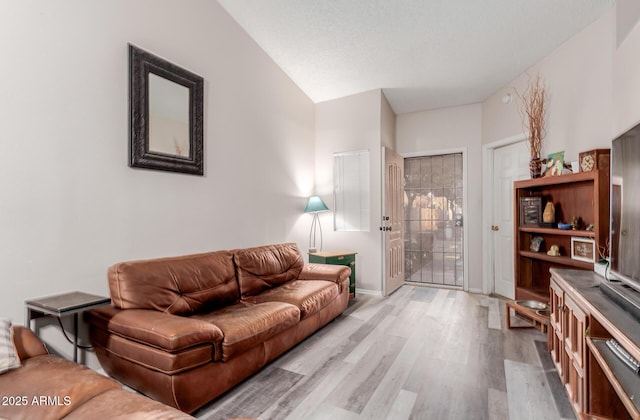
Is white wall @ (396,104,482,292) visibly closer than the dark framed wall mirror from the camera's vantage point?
No

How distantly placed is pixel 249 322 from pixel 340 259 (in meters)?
2.04

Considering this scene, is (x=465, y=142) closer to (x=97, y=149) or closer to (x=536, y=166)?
(x=536, y=166)

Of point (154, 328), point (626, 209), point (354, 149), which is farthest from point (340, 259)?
point (626, 209)

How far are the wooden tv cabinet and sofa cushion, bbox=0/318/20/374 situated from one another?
2.41 meters

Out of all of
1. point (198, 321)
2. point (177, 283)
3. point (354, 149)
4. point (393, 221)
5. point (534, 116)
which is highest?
point (534, 116)

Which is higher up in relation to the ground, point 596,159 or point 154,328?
point 596,159

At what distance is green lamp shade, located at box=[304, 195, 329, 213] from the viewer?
162 inches

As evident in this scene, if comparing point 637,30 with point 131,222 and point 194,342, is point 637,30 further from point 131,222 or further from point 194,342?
point 131,222

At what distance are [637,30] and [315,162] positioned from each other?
3.49 meters

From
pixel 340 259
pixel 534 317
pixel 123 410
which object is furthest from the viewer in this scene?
pixel 340 259

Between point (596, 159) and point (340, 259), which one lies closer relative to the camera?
point (596, 159)

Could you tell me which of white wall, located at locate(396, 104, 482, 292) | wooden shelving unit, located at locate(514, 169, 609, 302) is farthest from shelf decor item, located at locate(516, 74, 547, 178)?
white wall, located at locate(396, 104, 482, 292)

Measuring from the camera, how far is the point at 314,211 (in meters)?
4.12

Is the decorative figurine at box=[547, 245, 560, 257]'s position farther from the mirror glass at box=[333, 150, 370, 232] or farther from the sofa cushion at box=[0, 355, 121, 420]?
the sofa cushion at box=[0, 355, 121, 420]
